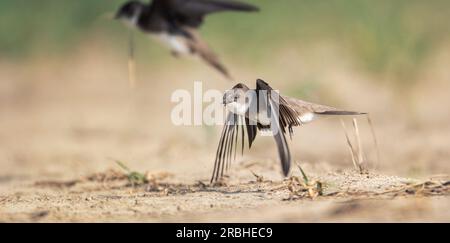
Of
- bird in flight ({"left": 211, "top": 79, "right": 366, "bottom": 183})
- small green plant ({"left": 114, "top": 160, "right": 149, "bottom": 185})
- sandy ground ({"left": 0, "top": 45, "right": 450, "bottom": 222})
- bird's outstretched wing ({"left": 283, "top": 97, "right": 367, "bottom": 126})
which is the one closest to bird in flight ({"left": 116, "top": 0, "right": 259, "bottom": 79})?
sandy ground ({"left": 0, "top": 45, "right": 450, "bottom": 222})

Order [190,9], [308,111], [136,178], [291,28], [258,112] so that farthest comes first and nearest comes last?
[291,28]
[190,9]
[136,178]
[308,111]
[258,112]

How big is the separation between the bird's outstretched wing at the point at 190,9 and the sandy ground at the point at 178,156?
932 millimetres

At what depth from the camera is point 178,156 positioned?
6059 mm

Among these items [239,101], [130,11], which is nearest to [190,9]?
[130,11]

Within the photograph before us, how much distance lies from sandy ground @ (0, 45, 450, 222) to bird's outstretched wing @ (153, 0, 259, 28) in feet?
3.06

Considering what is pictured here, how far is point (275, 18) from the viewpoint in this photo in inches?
340

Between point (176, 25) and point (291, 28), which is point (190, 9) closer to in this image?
point (176, 25)

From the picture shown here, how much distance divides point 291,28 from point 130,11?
266 cm

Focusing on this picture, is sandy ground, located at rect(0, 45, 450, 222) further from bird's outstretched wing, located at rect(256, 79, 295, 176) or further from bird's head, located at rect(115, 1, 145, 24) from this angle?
bird's head, located at rect(115, 1, 145, 24)

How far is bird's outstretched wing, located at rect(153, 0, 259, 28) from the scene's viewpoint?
5.77m
